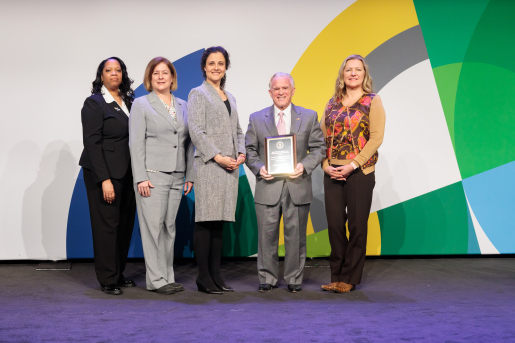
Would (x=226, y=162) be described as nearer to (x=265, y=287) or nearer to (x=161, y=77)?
(x=161, y=77)

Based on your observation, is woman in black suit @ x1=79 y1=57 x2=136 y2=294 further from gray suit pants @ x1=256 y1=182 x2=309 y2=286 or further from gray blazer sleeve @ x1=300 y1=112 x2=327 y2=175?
gray blazer sleeve @ x1=300 y1=112 x2=327 y2=175

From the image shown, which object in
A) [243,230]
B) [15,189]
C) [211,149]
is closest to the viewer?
[211,149]

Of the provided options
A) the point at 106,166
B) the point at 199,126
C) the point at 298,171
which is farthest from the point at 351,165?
the point at 106,166

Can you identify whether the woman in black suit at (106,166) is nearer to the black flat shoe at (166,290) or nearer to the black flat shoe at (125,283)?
the black flat shoe at (125,283)

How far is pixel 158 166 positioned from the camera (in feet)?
9.57

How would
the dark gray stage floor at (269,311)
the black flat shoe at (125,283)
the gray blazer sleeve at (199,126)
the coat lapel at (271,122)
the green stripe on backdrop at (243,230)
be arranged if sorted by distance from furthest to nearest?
the green stripe on backdrop at (243,230)
the black flat shoe at (125,283)
the coat lapel at (271,122)
the gray blazer sleeve at (199,126)
the dark gray stage floor at (269,311)

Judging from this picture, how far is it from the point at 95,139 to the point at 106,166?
20 centimetres

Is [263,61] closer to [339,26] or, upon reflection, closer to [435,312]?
[339,26]

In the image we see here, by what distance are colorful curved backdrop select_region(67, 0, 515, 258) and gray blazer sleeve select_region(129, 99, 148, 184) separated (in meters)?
1.39

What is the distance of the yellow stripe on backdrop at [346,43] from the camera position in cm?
425

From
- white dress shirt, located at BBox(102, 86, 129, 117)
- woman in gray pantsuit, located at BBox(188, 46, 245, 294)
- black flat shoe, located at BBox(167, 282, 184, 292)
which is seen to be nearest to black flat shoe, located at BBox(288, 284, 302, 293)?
woman in gray pantsuit, located at BBox(188, 46, 245, 294)

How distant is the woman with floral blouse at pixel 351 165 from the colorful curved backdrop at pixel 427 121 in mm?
1197

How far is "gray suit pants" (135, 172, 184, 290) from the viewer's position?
2920mm

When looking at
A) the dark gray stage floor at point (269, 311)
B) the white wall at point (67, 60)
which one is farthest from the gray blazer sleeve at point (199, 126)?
the white wall at point (67, 60)
